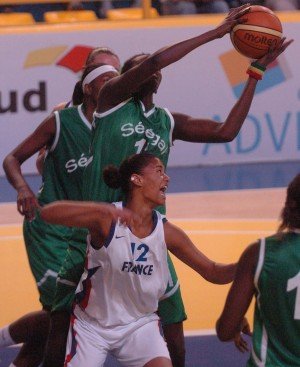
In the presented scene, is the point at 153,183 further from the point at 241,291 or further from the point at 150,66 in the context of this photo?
the point at 241,291

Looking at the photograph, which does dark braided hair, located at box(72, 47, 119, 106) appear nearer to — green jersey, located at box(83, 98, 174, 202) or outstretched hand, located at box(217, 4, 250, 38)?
green jersey, located at box(83, 98, 174, 202)

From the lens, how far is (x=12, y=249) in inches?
366

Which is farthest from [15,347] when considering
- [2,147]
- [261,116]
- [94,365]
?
[261,116]

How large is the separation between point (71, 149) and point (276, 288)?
7.26 feet

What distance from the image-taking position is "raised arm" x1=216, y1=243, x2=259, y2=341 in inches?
154

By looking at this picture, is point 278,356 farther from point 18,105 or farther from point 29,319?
point 18,105

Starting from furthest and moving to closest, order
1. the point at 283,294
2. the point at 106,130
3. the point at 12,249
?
the point at 12,249
the point at 106,130
the point at 283,294

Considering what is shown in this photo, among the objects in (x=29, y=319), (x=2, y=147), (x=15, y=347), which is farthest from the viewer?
(x=2, y=147)

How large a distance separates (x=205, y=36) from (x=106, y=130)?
683 mm

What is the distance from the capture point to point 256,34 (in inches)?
215

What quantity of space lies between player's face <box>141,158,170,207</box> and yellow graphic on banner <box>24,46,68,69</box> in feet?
25.3

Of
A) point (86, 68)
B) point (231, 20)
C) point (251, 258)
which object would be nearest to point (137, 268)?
point (251, 258)

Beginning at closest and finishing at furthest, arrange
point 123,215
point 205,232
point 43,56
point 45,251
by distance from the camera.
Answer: point 123,215 < point 45,251 < point 205,232 < point 43,56

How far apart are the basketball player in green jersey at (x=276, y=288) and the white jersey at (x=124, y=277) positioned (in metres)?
1.00
